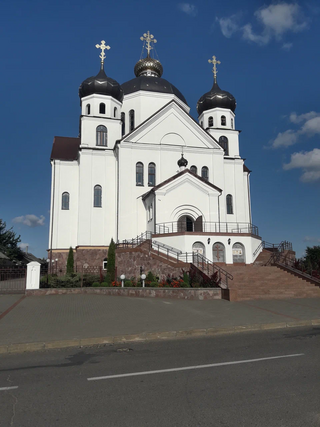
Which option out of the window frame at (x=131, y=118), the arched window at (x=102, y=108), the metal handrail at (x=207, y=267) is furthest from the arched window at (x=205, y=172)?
the metal handrail at (x=207, y=267)

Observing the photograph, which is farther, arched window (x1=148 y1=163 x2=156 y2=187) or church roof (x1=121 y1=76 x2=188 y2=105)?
church roof (x1=121 y1=76 x2=188 y2=105)

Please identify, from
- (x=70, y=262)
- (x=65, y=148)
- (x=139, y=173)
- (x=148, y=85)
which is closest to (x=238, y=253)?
(x=139, y=173)

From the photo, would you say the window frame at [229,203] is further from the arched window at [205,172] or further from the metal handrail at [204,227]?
the arched window at [205,172]

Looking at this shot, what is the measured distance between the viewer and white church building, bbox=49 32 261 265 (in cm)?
2684

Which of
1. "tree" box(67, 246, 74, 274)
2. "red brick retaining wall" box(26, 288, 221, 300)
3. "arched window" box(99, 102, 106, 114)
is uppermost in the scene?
"arched window" box(99, 102, 106, 114)

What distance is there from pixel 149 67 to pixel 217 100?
9.16 meters

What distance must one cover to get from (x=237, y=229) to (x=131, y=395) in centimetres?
2525

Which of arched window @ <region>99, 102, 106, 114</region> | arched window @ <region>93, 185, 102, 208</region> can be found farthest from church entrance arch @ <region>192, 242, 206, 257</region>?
arched window @ <region>99, 102, 106, 114</region>

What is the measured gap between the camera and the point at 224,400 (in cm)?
468

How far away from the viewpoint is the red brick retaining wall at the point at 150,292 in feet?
53.2

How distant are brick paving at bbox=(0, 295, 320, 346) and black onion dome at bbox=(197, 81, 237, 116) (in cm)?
2221

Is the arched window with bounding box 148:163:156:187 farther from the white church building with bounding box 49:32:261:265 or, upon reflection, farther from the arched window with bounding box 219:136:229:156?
the arched window with bounding box 219:136:229:156

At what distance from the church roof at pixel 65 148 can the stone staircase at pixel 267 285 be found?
18.0 m

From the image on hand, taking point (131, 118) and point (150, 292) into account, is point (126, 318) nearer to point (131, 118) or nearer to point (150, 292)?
point (150, 292)
